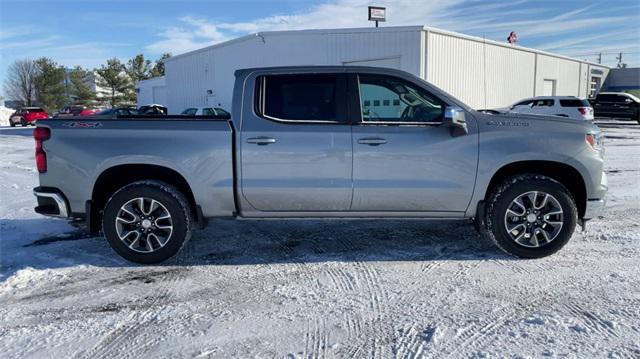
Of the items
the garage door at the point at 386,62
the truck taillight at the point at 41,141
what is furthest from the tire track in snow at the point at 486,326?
the garage door at the point at 386,62

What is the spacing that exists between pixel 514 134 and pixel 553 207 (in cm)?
81

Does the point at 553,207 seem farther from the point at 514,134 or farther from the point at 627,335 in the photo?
the point at 627,335

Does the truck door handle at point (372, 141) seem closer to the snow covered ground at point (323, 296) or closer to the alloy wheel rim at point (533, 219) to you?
the snow covered ground at point (323, 296)

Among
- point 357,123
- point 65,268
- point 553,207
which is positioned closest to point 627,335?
point 553,207

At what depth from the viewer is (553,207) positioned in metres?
4.38

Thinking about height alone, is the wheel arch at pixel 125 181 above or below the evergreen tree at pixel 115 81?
below

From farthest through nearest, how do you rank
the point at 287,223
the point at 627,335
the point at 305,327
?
the point at 287,223
the point at 305,327
the point at 627,335

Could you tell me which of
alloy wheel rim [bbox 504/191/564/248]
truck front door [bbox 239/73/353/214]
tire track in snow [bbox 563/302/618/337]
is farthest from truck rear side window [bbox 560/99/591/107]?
tire track in snow [bbox 563/302/618/337]

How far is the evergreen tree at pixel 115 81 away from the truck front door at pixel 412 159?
63.7 meters

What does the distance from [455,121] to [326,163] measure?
4.09ft

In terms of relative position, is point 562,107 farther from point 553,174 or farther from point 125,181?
point 125,181

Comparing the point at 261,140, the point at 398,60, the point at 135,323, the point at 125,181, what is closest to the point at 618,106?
the point at 398,60

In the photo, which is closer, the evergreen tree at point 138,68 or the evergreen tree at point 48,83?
the evergreen tree at point 48,83

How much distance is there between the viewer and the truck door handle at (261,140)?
429 cm
